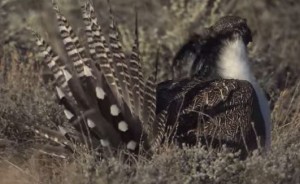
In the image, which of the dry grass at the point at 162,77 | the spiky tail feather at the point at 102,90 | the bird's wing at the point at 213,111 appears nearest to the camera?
the dry grass at the point at 162,77

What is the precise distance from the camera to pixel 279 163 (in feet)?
15.9

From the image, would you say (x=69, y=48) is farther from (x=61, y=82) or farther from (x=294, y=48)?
(x=294, y=48)

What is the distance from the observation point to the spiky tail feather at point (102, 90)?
16.1 feet

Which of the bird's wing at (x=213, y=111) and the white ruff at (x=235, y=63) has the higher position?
the white ruff at (x=235, y=63)

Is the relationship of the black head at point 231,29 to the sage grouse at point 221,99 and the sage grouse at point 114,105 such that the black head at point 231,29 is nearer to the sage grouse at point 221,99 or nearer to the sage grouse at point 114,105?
the sage grouse at point 221,99

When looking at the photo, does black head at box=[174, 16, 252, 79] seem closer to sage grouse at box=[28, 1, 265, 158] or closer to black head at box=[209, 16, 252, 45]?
black head at box=[209, 16, 252, 45]

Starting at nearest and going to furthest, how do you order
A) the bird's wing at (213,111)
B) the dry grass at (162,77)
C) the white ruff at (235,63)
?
the dry grass at (162,77), the bird's wing at (213,111), the white ruff at (235,63)

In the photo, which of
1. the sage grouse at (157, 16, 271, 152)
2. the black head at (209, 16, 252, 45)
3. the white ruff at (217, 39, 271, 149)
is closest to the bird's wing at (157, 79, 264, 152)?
the sage grouse at (157, 16, 271, 152)

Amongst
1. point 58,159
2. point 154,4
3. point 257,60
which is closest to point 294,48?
point 257,60

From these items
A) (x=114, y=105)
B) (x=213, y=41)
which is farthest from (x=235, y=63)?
(x=114, y=105)

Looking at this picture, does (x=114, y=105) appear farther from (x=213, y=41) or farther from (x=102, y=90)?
(x=213, y=41)

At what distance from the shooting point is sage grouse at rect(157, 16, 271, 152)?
5.27 meters

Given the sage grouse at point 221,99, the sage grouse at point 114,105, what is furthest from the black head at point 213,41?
the sage grouse at point 114,105

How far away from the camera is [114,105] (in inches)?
192
